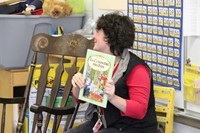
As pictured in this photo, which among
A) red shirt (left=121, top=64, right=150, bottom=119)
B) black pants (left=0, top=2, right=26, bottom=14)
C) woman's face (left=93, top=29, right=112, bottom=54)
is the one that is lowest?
red shirt (left=121, top=64, right=150, bottom=119)

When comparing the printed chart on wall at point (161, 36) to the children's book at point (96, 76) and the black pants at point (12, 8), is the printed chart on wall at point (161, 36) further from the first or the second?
the black pants at point (12, 8)

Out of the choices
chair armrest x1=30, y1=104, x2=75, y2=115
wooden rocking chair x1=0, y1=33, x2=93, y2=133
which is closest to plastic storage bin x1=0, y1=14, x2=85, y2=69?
wooden rocking chair x1=0, y1=33, x2=93, y2=133

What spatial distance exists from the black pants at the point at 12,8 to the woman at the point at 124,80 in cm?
105

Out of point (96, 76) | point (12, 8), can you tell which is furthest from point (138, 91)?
point (12, 8)

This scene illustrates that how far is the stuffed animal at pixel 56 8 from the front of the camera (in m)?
2.95

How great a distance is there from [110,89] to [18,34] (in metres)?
1.23

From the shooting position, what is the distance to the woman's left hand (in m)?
1.92

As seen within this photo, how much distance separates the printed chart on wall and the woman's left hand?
510 millimetres

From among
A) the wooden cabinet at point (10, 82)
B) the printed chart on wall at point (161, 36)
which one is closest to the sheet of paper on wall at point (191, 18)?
the printed chart on wall at point (161, 36)

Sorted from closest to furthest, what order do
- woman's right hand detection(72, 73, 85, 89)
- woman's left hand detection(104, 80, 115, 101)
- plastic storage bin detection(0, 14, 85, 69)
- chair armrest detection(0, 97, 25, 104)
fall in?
woman's left hand detection(104, 80, 115, 101)
woman's right hand detection(72, 73, 85, 89)
chair armrest detection(0, 97, 25, 104)
plastic storage bin detection(0, 14, 85, 69)

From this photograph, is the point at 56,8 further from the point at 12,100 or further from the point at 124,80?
the point at 124,80

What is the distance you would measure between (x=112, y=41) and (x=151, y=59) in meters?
0.44

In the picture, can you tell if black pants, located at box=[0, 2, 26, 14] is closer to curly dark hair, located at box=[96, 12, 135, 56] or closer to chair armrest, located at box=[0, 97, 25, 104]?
chair armrest, located at box=[0, 97, 25, 104]

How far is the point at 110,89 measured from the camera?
1920mm
